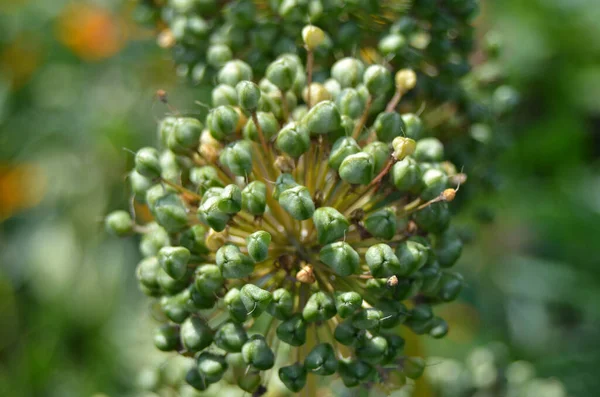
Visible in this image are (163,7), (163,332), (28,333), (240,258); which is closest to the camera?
(240,258)

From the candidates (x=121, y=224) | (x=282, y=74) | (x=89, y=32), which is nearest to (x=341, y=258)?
(x=282, y=74)

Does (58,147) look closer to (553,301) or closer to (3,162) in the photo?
(3,162)

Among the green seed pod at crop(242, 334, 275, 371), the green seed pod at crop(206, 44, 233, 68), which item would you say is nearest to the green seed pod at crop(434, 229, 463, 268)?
A: the green seed pod at crop(242, 334, 275, 371)

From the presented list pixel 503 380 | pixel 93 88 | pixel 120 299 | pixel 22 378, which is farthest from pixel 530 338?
pixel 93 88

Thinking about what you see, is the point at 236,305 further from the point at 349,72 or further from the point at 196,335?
the point at 349,72

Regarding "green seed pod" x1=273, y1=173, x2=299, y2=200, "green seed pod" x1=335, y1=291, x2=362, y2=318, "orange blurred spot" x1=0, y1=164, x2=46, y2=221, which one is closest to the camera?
"green seed pod" x1=335, y1=291, x2=362, y2=318

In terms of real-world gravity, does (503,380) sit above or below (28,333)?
above

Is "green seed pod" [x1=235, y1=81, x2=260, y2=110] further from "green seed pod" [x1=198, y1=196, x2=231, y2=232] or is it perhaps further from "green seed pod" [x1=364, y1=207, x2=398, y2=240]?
"green seed pod" [x1=364, y1=207, x2=398, y2=240]
